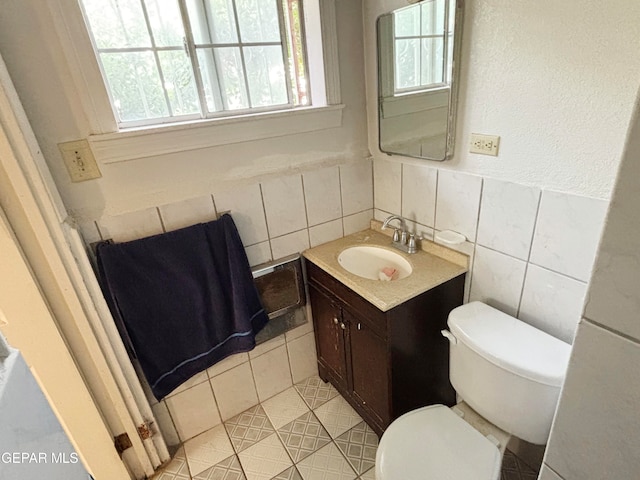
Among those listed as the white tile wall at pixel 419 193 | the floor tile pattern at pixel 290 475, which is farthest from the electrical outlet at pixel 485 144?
the floor tile pattern at pixel 290 475

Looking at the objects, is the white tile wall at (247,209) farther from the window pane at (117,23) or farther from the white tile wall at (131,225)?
the window pane at (117,23)

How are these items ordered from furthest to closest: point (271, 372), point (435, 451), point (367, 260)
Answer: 1. point (271, 372)
2. point (367, 260)
3. point (435, 451)

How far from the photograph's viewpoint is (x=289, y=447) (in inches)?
62.9

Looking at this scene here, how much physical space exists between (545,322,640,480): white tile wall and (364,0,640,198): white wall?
2.43 ft

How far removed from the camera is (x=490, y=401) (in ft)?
3.75

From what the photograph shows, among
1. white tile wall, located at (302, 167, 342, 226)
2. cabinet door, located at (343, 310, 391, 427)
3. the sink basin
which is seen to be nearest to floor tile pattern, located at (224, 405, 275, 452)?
cabinet door, located at (343, 310, 391, 427)

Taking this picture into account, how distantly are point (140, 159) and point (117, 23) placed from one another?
1.44 feet

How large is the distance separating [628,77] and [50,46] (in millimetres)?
1550

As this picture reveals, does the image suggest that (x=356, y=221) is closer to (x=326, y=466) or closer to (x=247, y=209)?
(x=247, y=209)

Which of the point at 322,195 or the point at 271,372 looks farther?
the point at 271,372

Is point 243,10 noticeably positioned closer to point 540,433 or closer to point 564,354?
point 564,354

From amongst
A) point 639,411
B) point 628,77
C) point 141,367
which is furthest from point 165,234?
point 628,77

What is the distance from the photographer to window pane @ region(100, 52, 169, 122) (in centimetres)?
119

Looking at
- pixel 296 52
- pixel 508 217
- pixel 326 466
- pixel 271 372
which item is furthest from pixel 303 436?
pixel 296 52
